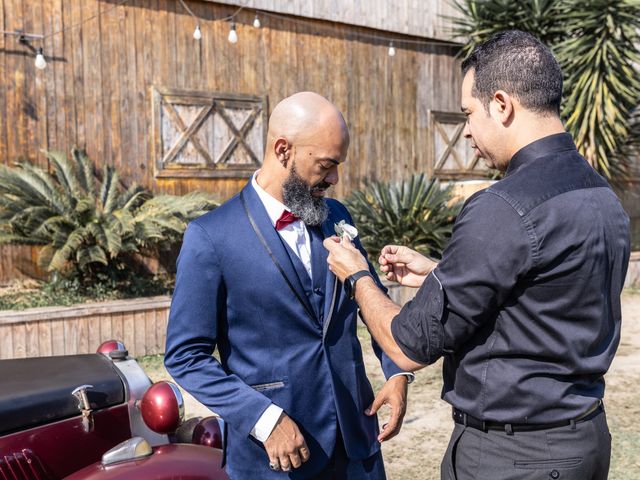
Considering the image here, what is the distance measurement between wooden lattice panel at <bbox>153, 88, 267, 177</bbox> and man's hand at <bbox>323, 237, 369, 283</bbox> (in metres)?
8.21

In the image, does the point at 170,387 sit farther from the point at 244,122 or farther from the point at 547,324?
the point at 244,122

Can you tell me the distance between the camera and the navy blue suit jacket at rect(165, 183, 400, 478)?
2.15 meters

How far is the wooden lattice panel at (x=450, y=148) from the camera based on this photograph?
1316 centimetres

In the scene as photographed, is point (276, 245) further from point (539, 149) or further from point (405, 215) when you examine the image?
point (405, 215)

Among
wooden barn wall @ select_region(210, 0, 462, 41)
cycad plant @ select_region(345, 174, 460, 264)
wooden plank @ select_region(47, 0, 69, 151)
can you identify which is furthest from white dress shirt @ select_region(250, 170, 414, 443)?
wooden barn wall @ select_region(210, 0, 462, 41)

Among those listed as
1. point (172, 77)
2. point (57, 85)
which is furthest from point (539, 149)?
point (172, 77)

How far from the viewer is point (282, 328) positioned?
2.23 metres

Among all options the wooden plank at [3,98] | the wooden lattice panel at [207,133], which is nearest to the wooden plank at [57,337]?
the wooden plank at [3,98]

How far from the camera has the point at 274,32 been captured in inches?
433

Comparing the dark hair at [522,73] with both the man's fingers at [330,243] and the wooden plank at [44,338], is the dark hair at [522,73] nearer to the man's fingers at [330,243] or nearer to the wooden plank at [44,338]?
the man's fingers at [330,243]

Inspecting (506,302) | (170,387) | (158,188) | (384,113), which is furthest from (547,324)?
(384,113)

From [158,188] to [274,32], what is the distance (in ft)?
Answer: 10.4

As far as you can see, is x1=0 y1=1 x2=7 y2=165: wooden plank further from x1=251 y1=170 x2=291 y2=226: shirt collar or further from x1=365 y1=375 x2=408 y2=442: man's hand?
x1=365 y1=375 x2=408 y2=442: man's hand

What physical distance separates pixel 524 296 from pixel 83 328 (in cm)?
569
